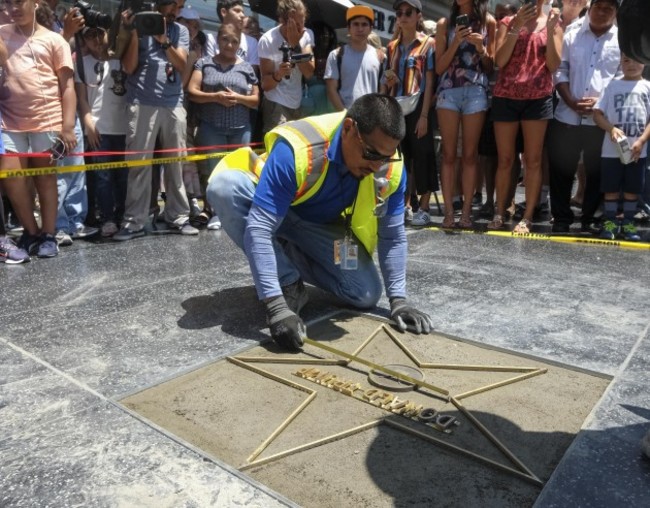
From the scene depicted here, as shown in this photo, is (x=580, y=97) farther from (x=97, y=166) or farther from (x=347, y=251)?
(x=97, y=166)

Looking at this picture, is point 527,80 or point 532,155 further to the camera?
point 532,155

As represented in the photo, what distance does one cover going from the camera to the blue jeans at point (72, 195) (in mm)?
5352

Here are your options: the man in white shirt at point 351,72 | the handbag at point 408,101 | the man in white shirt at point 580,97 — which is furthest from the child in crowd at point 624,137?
the man in white shirt at point 351,72

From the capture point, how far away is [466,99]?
558 cm

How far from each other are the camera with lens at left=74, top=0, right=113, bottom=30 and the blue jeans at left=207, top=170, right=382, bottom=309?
2777 millimetres

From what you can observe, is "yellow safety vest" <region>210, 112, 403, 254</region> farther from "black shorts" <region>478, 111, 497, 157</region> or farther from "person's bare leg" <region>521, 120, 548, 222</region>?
"black shorts" <region>478, 111, 497, 157</region>

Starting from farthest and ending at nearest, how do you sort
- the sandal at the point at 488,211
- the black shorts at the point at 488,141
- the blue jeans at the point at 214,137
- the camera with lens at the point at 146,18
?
the sandal at the point at 488,211, the black shorts at the point at 488,141, the blue jeans at the point at 214,137, the camera with lens at the point at 146,18

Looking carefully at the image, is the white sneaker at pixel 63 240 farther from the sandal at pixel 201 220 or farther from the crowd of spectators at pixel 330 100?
the sandal at pixel 201 220

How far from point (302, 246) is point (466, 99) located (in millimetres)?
2794

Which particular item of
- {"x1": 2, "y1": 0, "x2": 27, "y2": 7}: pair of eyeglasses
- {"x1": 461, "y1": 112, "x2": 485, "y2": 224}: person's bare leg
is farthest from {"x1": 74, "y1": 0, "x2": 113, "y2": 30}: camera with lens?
{"x1": 461, "y1": 112, "x2": 485, "y2": 224}: person's bare leg

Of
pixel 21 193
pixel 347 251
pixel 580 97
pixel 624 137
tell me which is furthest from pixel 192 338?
pixel 580 97

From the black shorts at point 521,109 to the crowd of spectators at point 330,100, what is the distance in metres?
0.01

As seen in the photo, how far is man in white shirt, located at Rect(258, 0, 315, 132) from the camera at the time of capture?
19.0 feet

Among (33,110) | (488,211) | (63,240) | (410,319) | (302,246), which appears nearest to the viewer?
(410,319)
